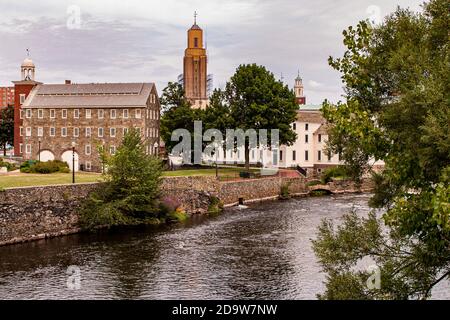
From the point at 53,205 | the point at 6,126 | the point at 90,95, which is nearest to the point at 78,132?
the point at 90,95

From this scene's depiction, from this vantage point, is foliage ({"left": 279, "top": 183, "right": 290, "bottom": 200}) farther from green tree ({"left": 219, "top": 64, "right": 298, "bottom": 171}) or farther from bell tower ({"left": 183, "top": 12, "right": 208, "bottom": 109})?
bell tower ({"left": 183, "top": 12, "right": 208, "bottom": 109})

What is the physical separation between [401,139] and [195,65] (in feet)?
451

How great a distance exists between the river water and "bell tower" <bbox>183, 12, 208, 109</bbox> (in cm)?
10368

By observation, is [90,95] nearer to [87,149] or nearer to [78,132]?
[78,132]

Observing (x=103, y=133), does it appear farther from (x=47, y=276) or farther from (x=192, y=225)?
(x=47, y=276)

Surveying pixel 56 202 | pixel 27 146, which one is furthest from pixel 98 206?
pixel 27 146

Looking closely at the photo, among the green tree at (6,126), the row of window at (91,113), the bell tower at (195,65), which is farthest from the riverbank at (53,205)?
the bell tower at (195,65)

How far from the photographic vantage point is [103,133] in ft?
266

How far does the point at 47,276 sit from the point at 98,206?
16329mm

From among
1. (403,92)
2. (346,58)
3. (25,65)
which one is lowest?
(403,92)

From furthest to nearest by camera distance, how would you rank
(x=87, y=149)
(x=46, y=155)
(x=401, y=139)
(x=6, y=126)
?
(x=6, y=126) < (x=46, y=155) < (x=87, y=149) < (x=401, y=139)

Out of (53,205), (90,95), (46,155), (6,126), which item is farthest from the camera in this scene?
(6,126)

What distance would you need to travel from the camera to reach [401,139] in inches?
653

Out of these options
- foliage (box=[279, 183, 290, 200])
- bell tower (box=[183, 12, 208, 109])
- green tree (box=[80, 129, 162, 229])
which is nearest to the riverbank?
green tree (box=[80, 129, 162, 229])
